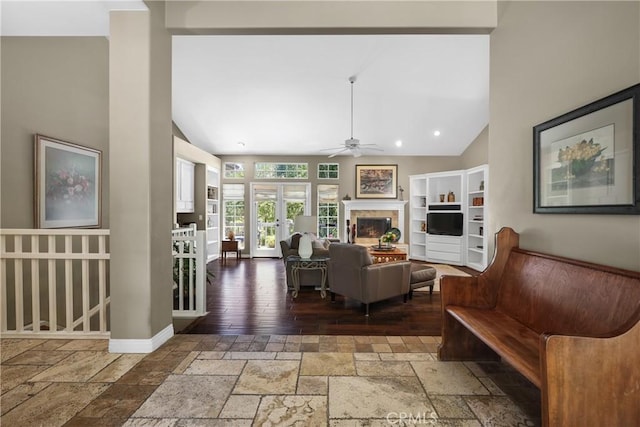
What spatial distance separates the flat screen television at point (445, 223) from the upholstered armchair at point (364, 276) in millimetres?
3430

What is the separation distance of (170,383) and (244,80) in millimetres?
4576

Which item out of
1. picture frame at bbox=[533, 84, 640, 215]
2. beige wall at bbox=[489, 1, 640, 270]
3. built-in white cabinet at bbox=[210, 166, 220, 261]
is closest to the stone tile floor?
beige wall at bbox=[489, 1, 640, 270]

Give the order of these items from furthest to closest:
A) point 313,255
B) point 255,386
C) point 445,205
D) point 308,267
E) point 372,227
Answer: point 372,227
point 445,205
point 313,255
point 308,267
point 255,386

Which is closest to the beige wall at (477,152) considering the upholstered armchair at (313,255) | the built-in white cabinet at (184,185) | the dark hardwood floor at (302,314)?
the dark hardwood floor at (302,314)

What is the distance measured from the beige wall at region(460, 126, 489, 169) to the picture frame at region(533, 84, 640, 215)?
4.99m

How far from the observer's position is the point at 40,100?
327 centimetres

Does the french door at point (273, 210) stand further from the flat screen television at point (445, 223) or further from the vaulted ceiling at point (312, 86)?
the flat screen television at point (445, 223)

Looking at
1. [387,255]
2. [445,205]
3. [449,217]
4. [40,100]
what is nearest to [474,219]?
[449,217]

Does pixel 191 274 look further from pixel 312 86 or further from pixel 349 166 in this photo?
pixel 349 166

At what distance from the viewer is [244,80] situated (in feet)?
16.0

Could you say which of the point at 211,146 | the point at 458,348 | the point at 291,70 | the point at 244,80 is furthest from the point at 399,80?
the point at 211,146

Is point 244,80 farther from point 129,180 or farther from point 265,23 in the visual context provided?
A: point 129,180

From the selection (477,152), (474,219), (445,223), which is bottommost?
(445,223)

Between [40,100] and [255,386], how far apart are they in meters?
4.00
